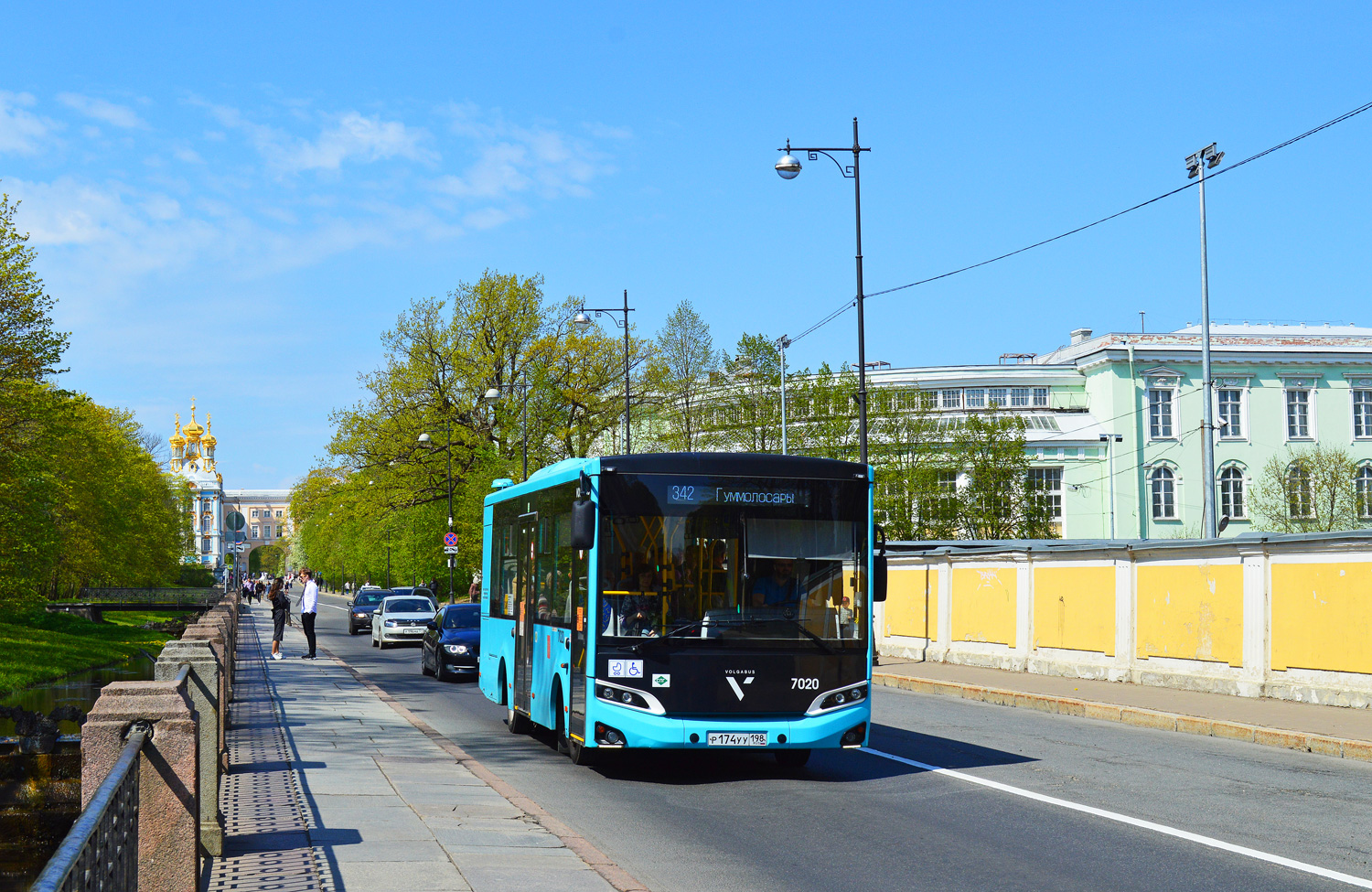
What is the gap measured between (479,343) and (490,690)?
3875 centimetres

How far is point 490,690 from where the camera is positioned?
17.5 metres

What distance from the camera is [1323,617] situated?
18156mm

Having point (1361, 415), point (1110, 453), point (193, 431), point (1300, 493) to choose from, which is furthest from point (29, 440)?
point (193, 431)

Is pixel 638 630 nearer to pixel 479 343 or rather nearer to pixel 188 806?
pixel 188 806

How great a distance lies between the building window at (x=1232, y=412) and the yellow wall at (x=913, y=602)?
50486 millimetres

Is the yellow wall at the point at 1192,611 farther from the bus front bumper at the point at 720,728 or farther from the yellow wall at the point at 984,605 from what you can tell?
the bus front bumper at the point at 720,728

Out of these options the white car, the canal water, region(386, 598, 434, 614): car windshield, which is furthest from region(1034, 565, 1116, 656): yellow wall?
region(386, 598, 434, 614): car windshield

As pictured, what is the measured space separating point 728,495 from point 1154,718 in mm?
8262

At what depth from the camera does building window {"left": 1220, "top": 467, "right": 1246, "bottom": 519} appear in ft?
247

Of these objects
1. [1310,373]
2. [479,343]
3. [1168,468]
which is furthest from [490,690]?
[1310,373]

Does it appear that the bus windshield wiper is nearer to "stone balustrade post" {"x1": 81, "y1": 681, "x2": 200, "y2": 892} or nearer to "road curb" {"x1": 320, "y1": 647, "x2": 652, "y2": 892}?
"road curb" {"x1": 320, "y1": 647, "x2": 652, "y2": 892}

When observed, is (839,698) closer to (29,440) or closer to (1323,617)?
(1323,617)

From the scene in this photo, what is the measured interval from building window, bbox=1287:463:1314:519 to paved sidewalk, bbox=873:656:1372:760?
4734 cm

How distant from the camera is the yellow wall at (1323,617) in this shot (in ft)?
57.6
